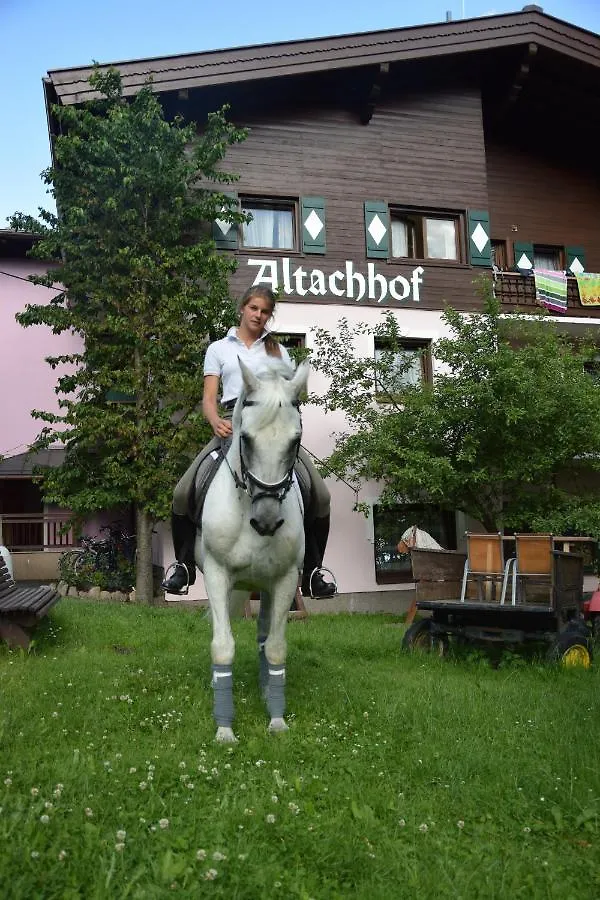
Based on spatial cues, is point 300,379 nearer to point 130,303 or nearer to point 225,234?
point 130,303

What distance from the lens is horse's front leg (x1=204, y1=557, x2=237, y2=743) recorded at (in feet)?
17.2

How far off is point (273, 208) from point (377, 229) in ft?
7.72

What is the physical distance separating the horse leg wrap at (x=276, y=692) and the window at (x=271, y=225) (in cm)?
1332

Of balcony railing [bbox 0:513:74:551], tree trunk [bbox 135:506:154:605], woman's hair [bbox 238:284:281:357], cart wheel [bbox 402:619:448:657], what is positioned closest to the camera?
woman's hair [bbox 238:284:281:357]

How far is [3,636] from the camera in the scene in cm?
771

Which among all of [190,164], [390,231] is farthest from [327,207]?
[190,164]

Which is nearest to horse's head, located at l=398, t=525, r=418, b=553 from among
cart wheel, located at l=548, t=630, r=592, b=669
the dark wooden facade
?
cart wheel, located at l=548, t=630, r=592, b=669

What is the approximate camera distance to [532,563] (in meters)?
8.80

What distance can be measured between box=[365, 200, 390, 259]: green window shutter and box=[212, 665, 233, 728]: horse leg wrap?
14015 mm

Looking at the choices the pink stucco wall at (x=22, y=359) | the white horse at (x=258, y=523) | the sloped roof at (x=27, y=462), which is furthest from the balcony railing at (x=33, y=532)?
the white horse at (x=258, y=523)

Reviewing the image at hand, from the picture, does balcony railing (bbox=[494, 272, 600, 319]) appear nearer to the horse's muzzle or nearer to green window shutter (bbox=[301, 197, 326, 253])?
green window shutter (bbox=[301, 197, 326, 253])

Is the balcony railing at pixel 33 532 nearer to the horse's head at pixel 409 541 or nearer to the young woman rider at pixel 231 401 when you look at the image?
the horse's head at pixel 409 541

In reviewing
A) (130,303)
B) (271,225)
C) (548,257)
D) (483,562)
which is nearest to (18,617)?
(483,562)

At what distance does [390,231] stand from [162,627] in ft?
38.2
